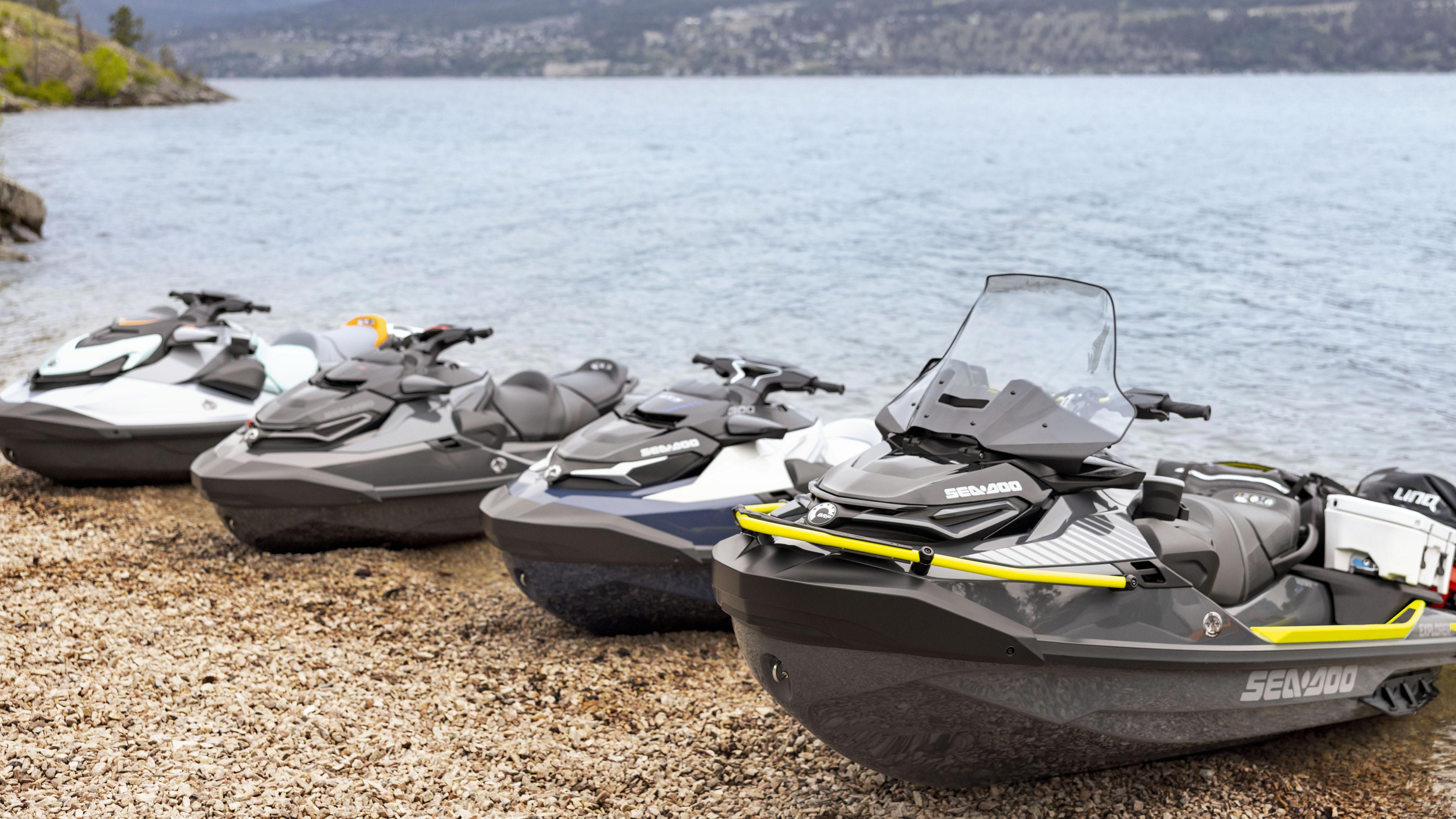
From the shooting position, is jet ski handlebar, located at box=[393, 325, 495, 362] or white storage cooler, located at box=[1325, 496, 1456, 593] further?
jet ski handlebar, located at box=[393, 325, 495, 362]

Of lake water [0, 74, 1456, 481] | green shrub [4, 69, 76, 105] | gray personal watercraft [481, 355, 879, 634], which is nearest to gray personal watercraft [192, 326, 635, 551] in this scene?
gray personal watercraft [481, 355, 879, 634]

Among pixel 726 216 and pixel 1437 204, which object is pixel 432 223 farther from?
pixel 1437 204

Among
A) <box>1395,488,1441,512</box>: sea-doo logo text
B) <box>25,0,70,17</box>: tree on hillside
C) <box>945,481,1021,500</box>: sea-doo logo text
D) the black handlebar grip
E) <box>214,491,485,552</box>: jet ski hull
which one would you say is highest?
<box>25,0,70,17</box>: tree on hillside

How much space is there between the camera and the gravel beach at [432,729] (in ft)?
10.4

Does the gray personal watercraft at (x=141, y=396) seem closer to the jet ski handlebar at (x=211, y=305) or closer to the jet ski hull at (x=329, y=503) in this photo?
the jet ski handlebar at (x=211, y=305)

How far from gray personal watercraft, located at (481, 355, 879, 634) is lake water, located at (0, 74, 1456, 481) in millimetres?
4631

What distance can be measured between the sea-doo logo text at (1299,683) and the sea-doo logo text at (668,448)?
2.14 m

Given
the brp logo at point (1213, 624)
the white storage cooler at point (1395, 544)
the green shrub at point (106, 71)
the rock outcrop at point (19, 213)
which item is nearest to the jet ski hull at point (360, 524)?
the brp logo at point (1213, 624)

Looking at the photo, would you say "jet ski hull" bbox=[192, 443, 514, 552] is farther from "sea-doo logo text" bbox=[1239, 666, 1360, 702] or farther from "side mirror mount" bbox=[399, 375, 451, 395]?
"sea-doo logo text" bbox=[1239, 666, 1360, 702]

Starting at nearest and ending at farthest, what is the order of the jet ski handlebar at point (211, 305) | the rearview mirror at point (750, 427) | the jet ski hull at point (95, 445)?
the rearview mirror at point (750, 427) → the jet ski hull at point (95, 445) → the jet ski handlebar at point (211, 305)

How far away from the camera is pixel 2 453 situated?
612 centimetres

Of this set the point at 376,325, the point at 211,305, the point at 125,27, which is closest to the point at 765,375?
the point at 376,325

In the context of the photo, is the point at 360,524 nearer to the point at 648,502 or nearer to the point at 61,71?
the point at 648,502

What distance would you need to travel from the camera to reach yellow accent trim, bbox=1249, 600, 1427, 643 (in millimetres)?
3213
